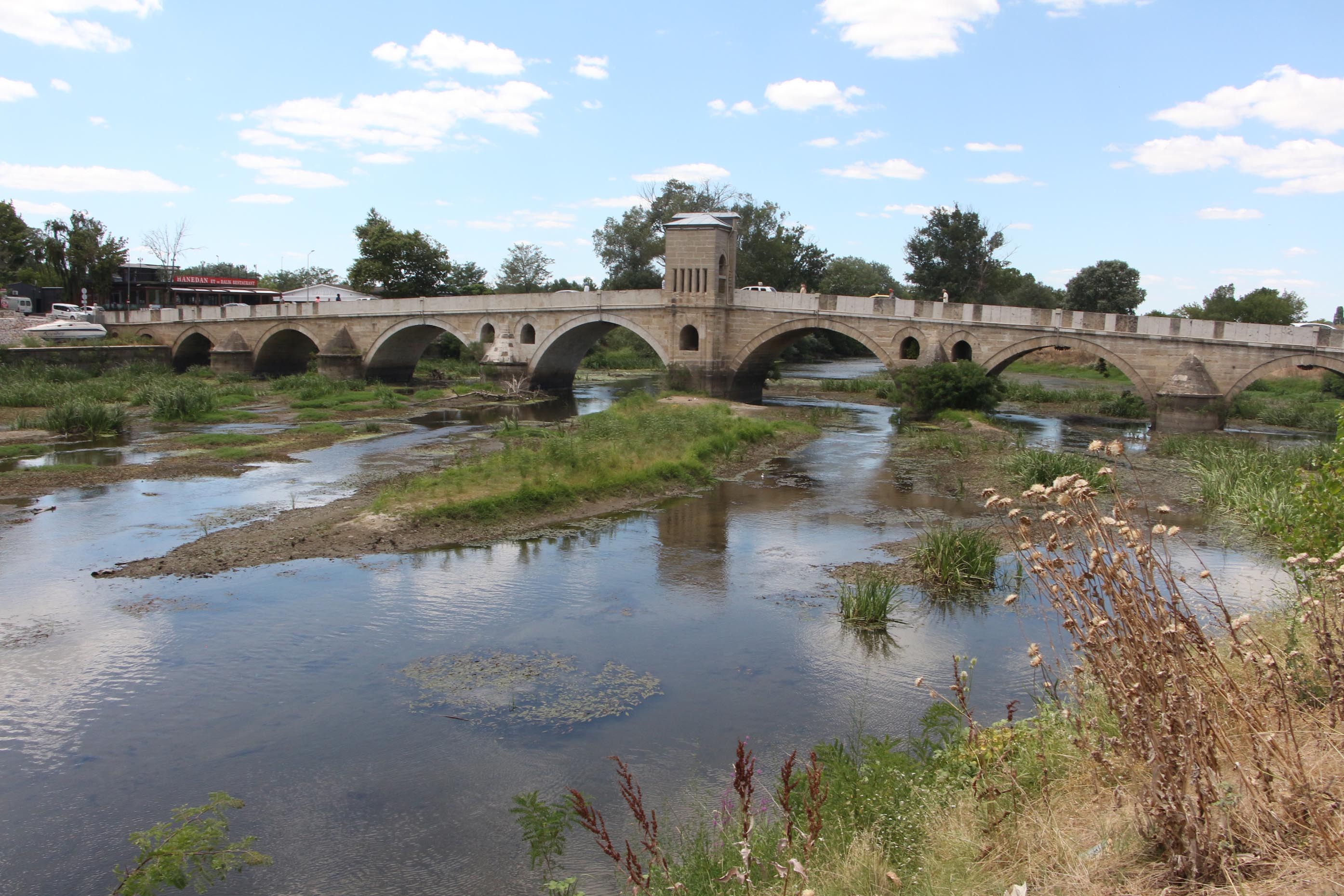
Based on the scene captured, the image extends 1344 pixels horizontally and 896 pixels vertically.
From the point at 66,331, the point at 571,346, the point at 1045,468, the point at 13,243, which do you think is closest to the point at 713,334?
the point at 571,346

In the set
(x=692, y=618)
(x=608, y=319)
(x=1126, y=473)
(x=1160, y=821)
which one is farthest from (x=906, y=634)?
(x=608, y=319)

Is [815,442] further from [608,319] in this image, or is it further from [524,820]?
[524,820]

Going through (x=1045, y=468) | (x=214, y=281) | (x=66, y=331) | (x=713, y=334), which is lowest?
(x=1045, y=468)

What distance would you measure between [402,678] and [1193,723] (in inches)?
290

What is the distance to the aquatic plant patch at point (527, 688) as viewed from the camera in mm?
8578

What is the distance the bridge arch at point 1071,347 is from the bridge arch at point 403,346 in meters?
22.6

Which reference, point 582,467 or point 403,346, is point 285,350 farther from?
point 582,467

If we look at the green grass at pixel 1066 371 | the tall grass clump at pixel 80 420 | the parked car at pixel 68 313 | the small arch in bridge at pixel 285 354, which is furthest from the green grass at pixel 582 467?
the parked car at pixel 68 313

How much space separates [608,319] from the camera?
38875 millimetres

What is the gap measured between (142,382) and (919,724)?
36.1m

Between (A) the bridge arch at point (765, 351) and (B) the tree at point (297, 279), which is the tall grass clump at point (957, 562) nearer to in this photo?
(A) the bridge arch at point (765, 351)

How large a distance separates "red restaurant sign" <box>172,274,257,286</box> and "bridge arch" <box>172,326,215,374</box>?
1319 centimetres

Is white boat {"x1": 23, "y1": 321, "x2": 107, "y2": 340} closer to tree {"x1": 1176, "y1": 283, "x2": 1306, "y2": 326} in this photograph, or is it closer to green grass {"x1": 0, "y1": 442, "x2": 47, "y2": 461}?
green grass {"x1": 0, "y1": 442, "x2": 47, "y2": 461}

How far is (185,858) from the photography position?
625 cm
